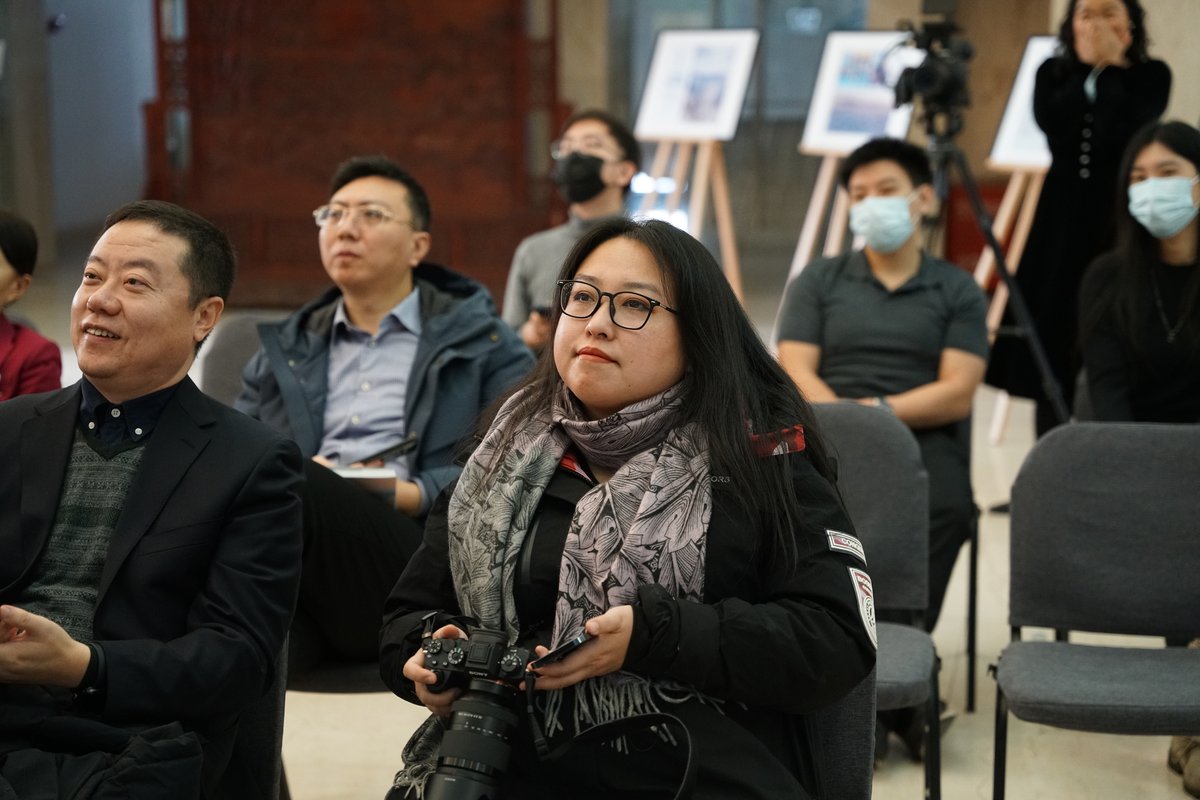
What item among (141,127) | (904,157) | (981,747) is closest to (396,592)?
(981,747)

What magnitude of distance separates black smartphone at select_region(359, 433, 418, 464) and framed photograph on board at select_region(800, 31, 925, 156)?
4.06 metres

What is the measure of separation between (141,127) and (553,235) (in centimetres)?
1071

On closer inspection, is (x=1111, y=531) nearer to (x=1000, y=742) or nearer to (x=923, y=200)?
(x=1000, y=742)

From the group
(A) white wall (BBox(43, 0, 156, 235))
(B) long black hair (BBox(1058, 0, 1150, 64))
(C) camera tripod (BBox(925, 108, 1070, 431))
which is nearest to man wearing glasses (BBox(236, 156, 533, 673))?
(C) camera tripod (BBox(925, 108, 1070, 431))

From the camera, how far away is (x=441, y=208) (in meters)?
9.88

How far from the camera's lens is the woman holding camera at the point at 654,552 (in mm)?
1743

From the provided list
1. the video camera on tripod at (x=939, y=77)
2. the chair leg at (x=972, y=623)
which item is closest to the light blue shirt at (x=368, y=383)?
the chair leg at (x=972, y=623)

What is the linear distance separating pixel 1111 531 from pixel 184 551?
5.67 ft

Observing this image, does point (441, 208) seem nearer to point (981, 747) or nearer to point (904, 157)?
point (904, 157)

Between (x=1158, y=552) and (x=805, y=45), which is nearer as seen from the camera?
(x=1158, y=552)

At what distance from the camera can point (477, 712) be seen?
5.50 feet

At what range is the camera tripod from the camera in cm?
445

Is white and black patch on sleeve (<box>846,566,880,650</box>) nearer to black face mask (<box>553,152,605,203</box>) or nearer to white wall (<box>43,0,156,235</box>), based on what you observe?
black face mask (<box>553,152,605,203</box>)

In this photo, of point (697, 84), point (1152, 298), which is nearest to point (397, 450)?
point (1152, 298)
